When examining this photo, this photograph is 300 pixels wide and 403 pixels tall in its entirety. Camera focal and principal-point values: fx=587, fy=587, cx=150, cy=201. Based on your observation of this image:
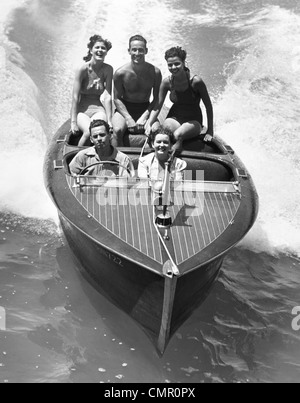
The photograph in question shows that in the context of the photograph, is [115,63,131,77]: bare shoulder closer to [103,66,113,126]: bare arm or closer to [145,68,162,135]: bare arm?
[103,66,113,126]: bare arm

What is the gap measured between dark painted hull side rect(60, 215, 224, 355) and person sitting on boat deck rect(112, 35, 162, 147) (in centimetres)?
157

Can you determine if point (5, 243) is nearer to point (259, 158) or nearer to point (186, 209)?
point (186, 209)

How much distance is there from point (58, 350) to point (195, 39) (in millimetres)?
7554

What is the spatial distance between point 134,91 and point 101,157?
1.28 m

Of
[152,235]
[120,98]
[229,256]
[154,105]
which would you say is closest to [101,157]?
[152,235]

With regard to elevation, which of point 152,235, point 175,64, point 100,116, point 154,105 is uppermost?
point 175,64

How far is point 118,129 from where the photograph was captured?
5762 millimetres

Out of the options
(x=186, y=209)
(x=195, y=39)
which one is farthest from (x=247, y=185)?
(x=195, y=39)

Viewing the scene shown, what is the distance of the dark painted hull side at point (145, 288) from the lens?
13.1ft

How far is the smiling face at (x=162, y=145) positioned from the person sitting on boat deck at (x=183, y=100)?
67cm

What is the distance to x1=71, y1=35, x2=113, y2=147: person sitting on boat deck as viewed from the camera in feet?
18.8

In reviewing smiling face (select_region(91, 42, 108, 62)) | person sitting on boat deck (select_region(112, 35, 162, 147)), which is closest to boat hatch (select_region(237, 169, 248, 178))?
person sitting on boat deck (select_region(112, 35, 162, 147))

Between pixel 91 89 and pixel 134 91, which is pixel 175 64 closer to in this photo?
pixel 134 91

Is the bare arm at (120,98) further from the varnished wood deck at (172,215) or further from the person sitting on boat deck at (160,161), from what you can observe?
the varnished wood deck at (172,215)
